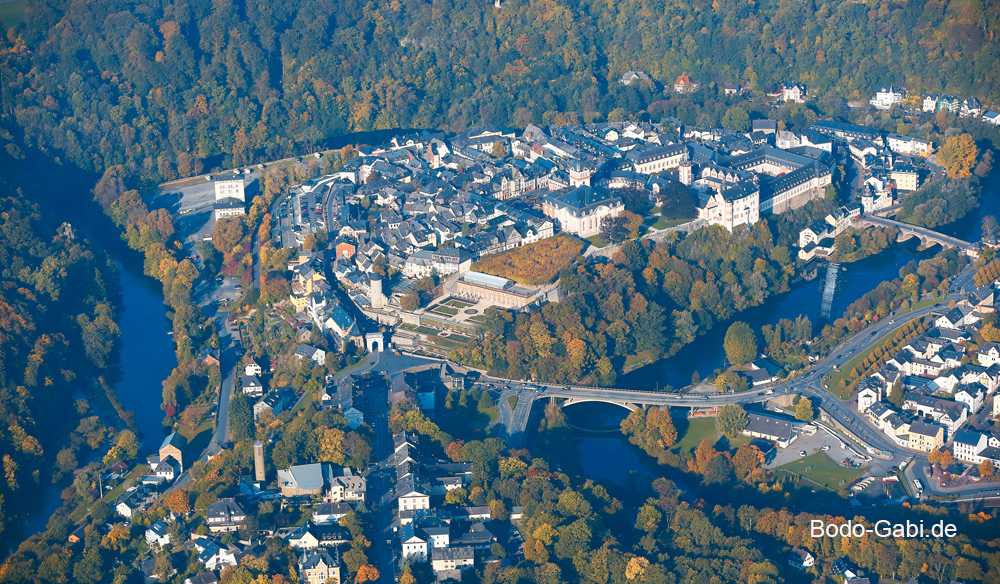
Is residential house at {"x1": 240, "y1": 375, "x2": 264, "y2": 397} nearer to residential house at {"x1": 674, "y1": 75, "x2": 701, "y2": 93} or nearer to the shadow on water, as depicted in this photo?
the shadow on water

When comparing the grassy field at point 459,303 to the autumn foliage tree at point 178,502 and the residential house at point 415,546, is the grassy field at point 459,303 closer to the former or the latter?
the autumn foliage tree at point 178,502

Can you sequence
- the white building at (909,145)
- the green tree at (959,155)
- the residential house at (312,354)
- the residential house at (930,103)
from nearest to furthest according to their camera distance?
the residential house at (312,354)
the green tree at (959,155)
the white building at (909,145)
the residential house at (930,103)

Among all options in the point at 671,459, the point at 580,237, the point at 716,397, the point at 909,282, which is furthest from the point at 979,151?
the point at 671,459

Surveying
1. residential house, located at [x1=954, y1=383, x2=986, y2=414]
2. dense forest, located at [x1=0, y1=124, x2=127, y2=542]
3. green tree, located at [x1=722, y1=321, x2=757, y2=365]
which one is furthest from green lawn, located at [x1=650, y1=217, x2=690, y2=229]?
dense forest, located at [x1=0, y1=124, x2=127, y2=542]

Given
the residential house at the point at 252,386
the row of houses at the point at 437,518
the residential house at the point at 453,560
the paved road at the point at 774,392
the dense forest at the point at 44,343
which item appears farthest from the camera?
the residential house at the point at 252,386

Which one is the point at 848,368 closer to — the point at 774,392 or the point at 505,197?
the point at 774,392

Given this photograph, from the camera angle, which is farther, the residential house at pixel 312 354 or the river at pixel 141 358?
the residential house at pixel 312 354

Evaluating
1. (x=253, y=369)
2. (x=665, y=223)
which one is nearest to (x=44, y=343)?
(x=253, y=369)

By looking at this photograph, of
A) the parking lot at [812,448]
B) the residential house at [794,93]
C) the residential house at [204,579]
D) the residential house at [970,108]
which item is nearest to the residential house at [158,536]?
the residential house at [204,579]
